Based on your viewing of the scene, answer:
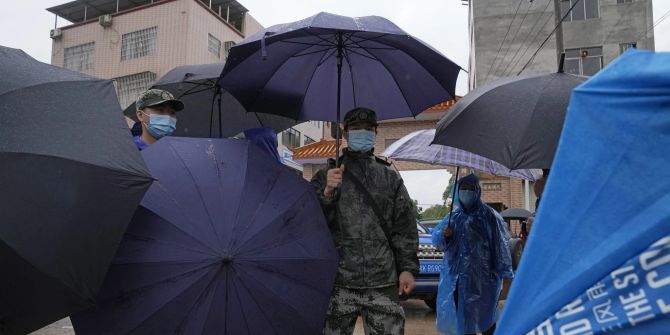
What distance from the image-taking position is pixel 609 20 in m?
21.7

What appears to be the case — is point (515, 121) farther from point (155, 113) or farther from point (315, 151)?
point (315, 151)

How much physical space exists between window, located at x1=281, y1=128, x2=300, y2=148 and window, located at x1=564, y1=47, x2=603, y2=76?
1488 cm

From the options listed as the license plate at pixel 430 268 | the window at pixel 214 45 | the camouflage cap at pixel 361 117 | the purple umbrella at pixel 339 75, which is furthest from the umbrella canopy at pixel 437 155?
the window at pixel 214 45

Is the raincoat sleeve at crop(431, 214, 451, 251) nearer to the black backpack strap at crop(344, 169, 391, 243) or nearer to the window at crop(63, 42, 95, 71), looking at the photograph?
the black backpack strap at crop(344, 169, 391, 243)

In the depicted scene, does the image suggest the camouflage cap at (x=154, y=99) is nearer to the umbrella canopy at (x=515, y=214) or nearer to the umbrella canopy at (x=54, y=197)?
the umbrella canopy at (x=54, y=197)

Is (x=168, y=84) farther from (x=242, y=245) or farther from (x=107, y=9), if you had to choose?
(x=107, y=9)

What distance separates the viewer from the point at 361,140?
3.26m

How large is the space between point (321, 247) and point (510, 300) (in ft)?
4.57

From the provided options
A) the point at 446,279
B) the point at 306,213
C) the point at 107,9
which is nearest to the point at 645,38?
the point at 446,279

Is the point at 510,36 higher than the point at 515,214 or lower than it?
higher

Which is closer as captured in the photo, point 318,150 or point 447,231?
point 447,231

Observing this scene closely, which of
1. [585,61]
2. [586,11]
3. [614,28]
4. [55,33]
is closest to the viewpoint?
[585,61]

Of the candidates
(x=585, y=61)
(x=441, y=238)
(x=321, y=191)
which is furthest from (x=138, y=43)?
(x=321, y=191)

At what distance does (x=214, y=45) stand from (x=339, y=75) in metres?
23.1
